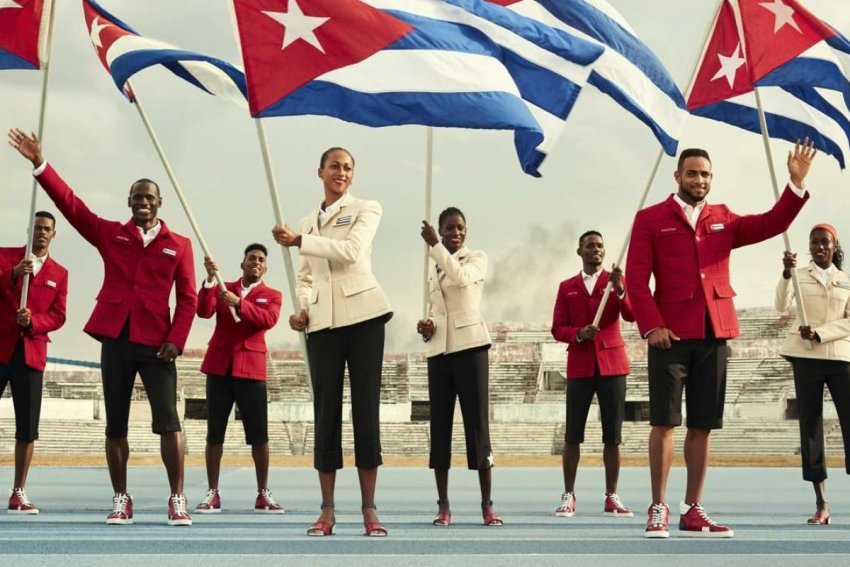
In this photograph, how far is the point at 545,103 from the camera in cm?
677

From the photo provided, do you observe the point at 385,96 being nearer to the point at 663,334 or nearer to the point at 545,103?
the point at 545,103

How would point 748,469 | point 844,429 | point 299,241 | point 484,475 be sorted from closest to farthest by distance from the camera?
point 299,241 → point 484,475 → point 844,429 → point 748,469

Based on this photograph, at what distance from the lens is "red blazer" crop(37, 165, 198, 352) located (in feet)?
20.9

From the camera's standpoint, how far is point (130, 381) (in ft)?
21.2

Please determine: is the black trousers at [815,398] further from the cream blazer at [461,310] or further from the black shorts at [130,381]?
the black shorts at [130,381]

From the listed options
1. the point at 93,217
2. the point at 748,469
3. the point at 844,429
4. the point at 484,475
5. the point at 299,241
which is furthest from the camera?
the point at 748,469

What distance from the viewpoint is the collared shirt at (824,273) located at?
761 cm

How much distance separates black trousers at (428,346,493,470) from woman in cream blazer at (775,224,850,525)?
6.75 ft

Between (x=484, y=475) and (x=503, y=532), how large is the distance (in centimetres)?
80

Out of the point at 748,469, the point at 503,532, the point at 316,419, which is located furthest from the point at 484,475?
the point at 748,469

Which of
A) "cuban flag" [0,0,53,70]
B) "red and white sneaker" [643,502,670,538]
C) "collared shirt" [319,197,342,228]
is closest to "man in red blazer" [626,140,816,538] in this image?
"red and white sneaker" [643,502,670,538]

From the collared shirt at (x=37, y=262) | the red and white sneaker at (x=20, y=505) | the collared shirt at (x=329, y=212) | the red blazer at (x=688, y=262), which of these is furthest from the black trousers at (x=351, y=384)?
the collared shirt at (x=37, y=262)

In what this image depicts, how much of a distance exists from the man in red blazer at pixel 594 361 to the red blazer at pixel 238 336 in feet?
6.55

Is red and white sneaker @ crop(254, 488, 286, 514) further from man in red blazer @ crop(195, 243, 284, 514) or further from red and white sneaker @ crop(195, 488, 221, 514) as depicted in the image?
red and white sneaker @ crop(195, 488, 221, 514)
